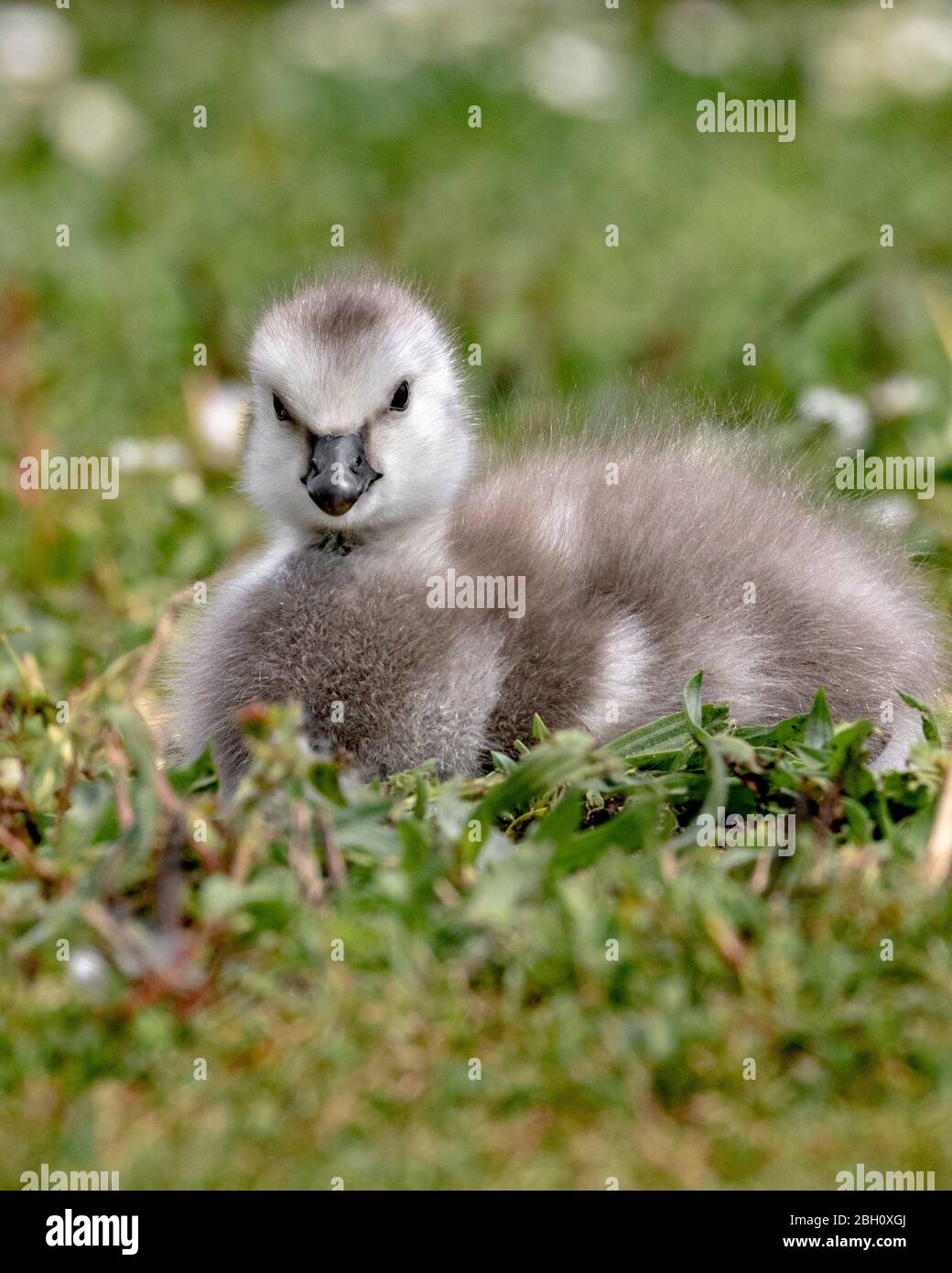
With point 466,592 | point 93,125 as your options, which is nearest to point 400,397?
point 466,592

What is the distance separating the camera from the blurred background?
4.98m

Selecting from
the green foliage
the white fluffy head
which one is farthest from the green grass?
the white fluffy head

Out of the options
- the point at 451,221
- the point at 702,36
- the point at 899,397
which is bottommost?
the point at 899,397

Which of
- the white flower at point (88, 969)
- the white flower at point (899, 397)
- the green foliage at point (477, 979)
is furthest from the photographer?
the white flower at point (899, 397)

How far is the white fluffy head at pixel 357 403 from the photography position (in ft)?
10.9

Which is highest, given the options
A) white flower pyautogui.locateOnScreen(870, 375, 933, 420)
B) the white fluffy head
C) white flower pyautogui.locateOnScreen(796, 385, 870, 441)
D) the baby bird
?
white flower pyautogui.locateOnScreen(870, 375, 933, 420)

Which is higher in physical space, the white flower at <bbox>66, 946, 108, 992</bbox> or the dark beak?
the dark beak

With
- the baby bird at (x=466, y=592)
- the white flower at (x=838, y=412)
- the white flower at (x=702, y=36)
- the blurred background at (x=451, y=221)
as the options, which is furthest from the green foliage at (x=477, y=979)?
the white flower at (x=702, y=36)

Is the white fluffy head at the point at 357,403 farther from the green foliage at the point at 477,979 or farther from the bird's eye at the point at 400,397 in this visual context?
the green foliage at the point at 477,979

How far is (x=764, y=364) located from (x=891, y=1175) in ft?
11.8

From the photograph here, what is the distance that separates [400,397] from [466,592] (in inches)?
16.2

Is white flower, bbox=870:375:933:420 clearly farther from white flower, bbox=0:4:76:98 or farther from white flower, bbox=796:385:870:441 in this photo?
white flower, bbox=0:4:76:98

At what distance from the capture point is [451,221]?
735 cm

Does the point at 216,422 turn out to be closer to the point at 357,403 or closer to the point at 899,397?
the point at 899,397
